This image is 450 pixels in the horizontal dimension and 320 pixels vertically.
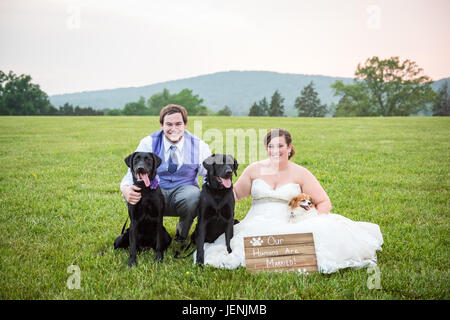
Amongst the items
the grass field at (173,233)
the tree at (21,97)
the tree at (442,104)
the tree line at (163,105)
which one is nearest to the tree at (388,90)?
the tree at (442,104)

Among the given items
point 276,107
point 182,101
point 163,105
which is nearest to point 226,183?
point 182,101

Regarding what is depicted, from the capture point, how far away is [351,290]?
318 centimetres

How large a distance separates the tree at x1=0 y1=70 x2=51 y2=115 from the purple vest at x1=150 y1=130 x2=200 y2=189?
65.9m

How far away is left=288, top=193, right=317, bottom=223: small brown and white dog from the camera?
432 cm

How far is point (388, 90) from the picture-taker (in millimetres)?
59125

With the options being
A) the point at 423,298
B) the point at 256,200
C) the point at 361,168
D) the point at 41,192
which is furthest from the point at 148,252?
the point at 361,168

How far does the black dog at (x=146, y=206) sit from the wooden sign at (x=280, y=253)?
1.14 metres

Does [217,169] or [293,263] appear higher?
[217,169]

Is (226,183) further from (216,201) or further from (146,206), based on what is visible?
(146,206)

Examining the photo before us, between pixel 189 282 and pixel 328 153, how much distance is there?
33.1 feet

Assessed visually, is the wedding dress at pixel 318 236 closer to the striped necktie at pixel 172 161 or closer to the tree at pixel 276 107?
the striped necktie at pixel 172 161

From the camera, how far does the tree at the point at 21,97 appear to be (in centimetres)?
5897
